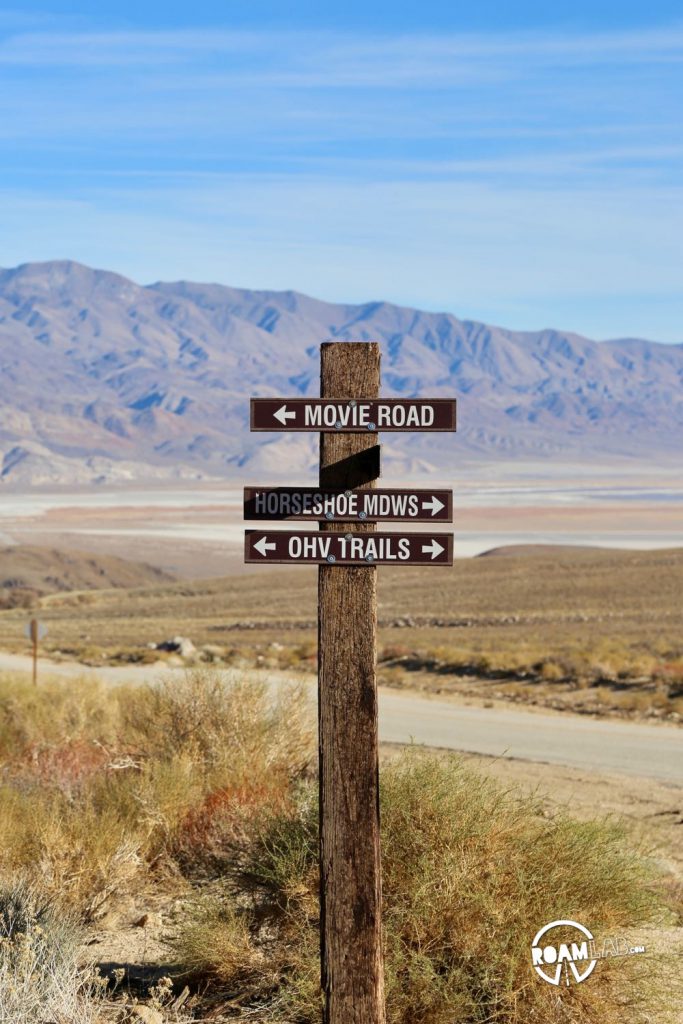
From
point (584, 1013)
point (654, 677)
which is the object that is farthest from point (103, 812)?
point (654, 677)

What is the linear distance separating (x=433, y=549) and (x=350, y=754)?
3.39 ft

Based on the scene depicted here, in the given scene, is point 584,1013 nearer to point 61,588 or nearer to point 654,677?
point 654,677

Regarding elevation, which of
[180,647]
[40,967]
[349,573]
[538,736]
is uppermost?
[349,573]

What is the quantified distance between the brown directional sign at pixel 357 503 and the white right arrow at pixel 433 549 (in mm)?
125

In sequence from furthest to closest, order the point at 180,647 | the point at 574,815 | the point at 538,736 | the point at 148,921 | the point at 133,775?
1. the point at 180,647
2. the point at 538,736
3. the point at 574,815
4. the point at 133,775
5. the point at 148,921

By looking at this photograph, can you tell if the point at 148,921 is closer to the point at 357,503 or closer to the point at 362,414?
the point at 357,503

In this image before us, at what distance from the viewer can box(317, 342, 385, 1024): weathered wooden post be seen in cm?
563

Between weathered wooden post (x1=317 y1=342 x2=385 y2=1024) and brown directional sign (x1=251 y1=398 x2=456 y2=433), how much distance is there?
0.23 feet

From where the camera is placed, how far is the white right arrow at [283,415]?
6.07 m

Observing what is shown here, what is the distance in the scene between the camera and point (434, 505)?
6.04 m

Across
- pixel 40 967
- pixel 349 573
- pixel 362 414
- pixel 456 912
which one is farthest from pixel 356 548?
pixel 40 967

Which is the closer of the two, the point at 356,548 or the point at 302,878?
the point at 356,548

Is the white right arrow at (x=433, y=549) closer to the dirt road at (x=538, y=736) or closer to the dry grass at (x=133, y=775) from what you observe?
the dry grass at (x=133, y=775)

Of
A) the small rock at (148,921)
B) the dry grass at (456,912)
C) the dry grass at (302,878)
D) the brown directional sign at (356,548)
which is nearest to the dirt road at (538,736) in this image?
the dry grass at (302,878)
